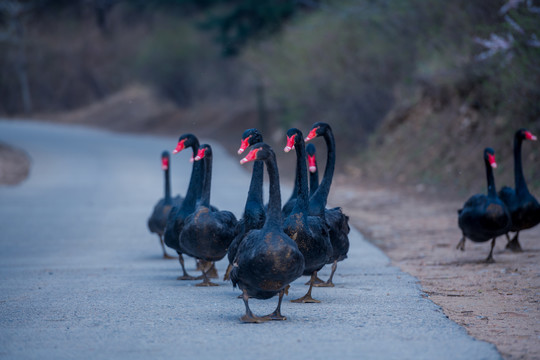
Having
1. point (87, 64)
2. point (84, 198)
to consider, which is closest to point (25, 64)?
point (87, 64)

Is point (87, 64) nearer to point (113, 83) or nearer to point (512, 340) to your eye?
point (113, 83)

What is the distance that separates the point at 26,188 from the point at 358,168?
418 inches

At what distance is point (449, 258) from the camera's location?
1070 cm

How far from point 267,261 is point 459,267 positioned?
4.34 meters

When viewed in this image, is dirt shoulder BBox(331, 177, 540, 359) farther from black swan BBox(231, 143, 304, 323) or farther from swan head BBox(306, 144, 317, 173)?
swan head BBox(306, 144, 317, 173)

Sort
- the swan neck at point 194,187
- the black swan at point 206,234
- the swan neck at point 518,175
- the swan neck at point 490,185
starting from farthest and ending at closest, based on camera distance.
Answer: the swan neck at point 518,175 → the swan neck at point 490,185 → the swan neck at point 194,187 → the black swan at point 206,234

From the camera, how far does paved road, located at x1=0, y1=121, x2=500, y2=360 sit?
18.4 ft

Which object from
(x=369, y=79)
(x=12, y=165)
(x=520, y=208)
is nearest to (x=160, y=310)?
(x=520, y=208)

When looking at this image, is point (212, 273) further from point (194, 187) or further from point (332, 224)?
point (332, 224)

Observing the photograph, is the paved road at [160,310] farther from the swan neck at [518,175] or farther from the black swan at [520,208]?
the swan neck at [518,175]

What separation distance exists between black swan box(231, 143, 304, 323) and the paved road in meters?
0.31

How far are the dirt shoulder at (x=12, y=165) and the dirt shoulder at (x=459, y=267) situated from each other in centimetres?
1223

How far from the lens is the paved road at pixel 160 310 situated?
18.4ft

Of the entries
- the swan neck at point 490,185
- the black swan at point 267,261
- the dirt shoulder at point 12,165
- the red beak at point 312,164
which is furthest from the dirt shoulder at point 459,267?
the dirt shoulder at point 12,165
